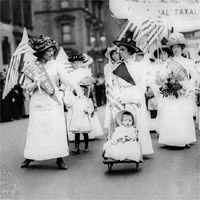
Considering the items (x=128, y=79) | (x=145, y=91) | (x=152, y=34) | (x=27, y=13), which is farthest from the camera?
(x=27, y=13)

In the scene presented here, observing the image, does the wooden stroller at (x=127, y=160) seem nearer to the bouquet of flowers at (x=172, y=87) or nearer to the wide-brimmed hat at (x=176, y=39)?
the bouquet of flowers at (x=172, y=87)

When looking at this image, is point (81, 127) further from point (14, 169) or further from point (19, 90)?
point (19, 90)

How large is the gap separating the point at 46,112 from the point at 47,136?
0.37 m

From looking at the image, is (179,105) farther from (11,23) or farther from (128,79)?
(11,23)

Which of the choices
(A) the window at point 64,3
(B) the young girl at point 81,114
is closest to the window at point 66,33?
(A) the window at point 64,3

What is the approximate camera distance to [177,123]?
8.12 meters

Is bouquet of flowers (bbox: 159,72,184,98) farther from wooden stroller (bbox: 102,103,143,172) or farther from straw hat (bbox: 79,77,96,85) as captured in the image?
straw hat (bbox: 79,77,96,85)

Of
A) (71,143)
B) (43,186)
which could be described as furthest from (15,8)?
(43,186)

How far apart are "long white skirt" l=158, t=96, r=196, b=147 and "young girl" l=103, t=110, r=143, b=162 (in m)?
1.90

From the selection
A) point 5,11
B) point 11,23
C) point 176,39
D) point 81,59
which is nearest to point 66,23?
point 11,23

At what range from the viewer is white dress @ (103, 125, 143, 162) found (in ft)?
19.8

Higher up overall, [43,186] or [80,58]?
[80,58]

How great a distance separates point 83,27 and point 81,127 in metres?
32.4

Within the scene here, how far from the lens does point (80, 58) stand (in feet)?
28.5
